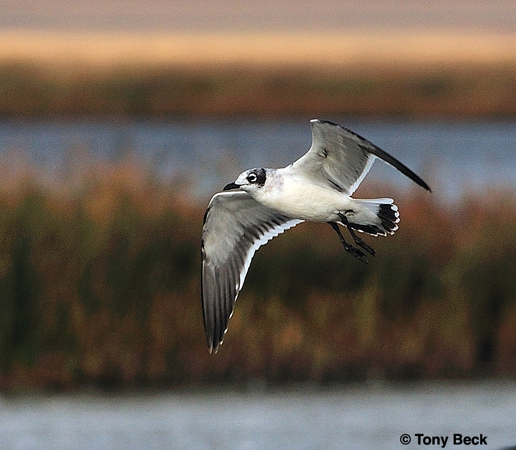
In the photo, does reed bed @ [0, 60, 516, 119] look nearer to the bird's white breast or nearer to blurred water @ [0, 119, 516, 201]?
blurred water @ [0, 119, 516, 201]

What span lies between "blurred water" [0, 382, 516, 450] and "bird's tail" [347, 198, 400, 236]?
3.05m

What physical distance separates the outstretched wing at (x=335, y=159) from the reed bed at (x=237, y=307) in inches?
114

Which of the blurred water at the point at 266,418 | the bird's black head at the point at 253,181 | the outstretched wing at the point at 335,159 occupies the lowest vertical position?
the blurred water at the point at 266,418

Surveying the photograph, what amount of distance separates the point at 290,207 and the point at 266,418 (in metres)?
3.93

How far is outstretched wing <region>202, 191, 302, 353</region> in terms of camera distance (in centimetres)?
909

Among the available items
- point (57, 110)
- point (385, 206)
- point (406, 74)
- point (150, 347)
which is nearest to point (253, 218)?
point (385, 206)

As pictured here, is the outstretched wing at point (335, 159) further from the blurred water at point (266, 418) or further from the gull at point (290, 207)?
the blurred water at point (266, 418)

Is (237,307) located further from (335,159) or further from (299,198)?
(299,198)

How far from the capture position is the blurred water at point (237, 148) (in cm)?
1264

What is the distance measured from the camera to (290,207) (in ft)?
26.6

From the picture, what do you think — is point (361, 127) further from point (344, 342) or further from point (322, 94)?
point (344, 342)

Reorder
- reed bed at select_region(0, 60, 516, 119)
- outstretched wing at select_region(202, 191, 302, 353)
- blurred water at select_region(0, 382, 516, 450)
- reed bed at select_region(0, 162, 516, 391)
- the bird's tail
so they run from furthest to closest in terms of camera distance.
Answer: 1. reed bed at select_region(0, 60, 516, 119)
2. reed bed at select_region(0, 162, 516, 391)
3. blurred water at select_region(0, 382, 516, 450)
4. outstretched wing at select_region(202, 191, 302, 353)
5. the bird's tail

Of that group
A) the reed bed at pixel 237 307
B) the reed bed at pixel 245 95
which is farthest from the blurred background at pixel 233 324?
the reed bed at pixel 245 95

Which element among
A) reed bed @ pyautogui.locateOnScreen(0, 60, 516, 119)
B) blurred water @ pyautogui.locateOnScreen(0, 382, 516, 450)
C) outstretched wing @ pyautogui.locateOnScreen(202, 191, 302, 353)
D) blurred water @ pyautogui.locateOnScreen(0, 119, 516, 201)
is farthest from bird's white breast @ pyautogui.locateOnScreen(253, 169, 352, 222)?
reed bed @ pyautogui.locateOnScreen(0, 60, 516, 119)
